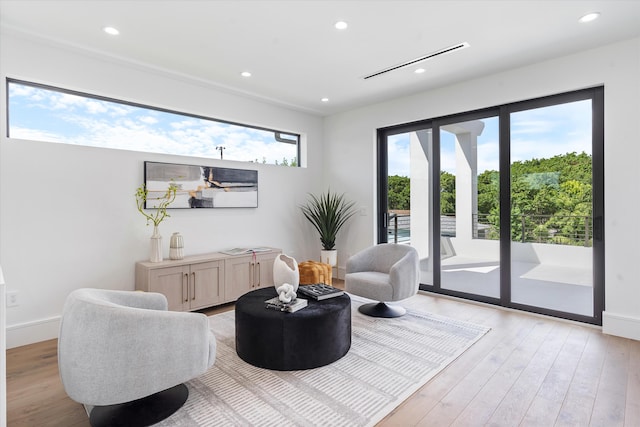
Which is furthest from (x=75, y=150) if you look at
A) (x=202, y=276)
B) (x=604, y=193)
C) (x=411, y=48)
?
(x=604, y=193)

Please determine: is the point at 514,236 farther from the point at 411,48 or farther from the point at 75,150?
the point at 75,150

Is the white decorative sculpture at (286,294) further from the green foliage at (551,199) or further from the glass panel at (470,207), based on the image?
the green foliage at (551,199)

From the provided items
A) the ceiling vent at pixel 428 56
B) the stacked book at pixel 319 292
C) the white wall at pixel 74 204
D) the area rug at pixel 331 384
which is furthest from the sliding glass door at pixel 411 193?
the white wall at pixel 74 204

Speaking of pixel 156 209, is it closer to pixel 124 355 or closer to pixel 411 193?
pixel 124 355

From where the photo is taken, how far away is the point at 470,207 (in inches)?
169

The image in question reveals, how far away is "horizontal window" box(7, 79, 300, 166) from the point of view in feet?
10.5

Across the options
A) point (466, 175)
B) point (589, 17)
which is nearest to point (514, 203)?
point (466, 175)

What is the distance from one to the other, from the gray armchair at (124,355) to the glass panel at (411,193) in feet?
11.6

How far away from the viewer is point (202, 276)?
385 cm

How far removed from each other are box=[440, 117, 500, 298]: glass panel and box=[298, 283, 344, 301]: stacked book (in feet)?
7.09

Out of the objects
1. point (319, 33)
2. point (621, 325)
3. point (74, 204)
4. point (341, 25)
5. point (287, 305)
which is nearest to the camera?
point (287, 305)

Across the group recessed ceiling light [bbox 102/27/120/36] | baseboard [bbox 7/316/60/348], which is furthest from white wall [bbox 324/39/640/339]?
baseboard [bbox 7/316/60/348]

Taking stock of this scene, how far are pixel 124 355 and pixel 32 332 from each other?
206cm

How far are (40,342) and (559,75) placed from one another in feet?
18.7
